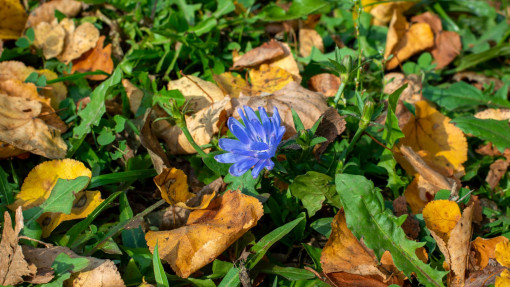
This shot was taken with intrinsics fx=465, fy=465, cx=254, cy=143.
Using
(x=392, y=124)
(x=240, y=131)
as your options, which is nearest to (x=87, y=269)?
(x=240, y=131)

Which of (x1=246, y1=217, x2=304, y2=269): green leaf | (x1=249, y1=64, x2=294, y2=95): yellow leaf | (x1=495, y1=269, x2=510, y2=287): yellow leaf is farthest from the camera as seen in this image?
(x1=249, y1=64, x2=294, y2=95): yellow leaf

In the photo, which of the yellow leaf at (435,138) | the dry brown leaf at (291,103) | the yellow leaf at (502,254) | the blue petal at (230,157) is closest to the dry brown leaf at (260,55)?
the dry brown leaf at (291,103)

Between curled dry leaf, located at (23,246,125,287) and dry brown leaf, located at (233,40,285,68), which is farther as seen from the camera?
dry brown leaf, located at (233,40,285,68)

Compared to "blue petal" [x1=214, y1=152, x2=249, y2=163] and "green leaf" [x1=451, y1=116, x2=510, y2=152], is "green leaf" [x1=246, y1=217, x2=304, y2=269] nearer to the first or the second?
"blue petal" [x1=214, y1=152, x2=249, y2=163]

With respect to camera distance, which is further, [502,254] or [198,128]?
[198,128]

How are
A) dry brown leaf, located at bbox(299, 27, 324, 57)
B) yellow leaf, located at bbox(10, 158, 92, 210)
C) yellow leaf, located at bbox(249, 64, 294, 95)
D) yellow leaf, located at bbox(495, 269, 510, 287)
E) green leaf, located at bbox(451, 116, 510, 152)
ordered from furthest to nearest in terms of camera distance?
1. dry brown leaf, located at bbox(299, 27, 324, 57)
2. yellow leaf, located at bbox(249, 64, 294, 95)
3. green leaf, located at bbox(451, 116, 510, 152)
4. yellow leaf, located at bbox(10, 158, 92, 210)
5. yellow leaf, located at bbox(495, 269, 510, 287)

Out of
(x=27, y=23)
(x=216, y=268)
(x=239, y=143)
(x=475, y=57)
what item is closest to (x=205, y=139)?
(x=239, y=143)

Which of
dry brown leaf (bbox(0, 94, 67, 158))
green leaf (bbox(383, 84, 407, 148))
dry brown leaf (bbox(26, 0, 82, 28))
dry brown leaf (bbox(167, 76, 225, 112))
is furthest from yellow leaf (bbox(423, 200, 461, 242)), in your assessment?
dry brown leaf (bbox(26, 0, 82, 28))

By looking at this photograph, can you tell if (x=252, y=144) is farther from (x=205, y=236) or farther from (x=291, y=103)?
(x=291, y=103)
